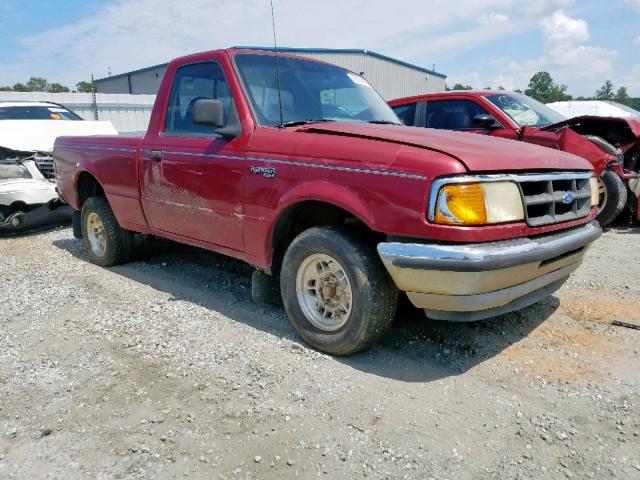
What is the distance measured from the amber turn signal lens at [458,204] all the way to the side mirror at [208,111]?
167 centimetres

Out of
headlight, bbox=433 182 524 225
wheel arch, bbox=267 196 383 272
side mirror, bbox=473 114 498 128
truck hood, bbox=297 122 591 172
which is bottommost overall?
wheel arch, bbox=267 196 383 272

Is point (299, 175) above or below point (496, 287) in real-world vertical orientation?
above

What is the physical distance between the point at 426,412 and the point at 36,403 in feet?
6.79

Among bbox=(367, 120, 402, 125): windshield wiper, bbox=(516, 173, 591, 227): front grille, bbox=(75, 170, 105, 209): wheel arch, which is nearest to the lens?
bbox=(516, 173, 591, 227): front grille

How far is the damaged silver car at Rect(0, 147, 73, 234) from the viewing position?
21.8 feet

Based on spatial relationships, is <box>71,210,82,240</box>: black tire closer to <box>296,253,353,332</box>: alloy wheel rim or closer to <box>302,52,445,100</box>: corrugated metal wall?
<box>296,253,353,332</box>: alloy wheel rim

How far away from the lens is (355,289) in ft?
9.77

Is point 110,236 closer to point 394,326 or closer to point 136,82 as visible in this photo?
point 394,326

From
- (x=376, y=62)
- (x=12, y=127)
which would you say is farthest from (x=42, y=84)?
(x=12, y=127)

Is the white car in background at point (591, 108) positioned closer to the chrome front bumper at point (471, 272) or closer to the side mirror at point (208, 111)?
the chrome front bumper at point (471, 272)

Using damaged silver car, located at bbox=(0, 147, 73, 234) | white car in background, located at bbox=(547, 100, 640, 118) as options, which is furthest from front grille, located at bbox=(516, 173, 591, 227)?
white car in background, located at bbox=(547, 100, 640, 118)

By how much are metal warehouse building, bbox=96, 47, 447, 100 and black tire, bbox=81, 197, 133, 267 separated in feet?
84.7

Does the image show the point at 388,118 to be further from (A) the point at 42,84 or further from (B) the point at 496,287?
(A) the point at 42,84

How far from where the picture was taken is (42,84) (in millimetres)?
72188
